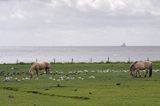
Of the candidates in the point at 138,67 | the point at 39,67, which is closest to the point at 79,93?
the point at 138,67

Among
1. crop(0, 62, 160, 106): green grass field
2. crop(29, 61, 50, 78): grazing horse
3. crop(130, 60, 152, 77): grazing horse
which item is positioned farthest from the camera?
crop(29, 61, 50, 78): grazing horse

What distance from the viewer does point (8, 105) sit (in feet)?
93.9

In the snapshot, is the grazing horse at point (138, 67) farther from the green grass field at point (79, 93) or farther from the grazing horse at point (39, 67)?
the grazing horse at point (39, 67)

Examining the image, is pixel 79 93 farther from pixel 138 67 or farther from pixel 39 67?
pixel 39 67

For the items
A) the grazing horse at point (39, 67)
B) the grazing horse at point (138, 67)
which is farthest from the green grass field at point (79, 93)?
the grazing horse at point (39, 67)

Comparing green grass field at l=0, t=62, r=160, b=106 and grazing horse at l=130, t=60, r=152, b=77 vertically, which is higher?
grazing horse at l=130, t=60, r=152, b=77

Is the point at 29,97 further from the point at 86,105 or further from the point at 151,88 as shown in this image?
the point at 151,88

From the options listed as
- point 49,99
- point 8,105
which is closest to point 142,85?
point 49,99

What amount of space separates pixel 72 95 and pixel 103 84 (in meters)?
9.45

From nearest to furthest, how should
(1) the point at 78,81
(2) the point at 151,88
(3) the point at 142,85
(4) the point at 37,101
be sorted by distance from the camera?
(4) the point at 37,101
(2) the point at 151,88
(3) the point at 142,85
(1) the point at 78,81

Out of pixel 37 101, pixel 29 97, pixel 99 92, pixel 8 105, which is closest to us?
pixel 8 105

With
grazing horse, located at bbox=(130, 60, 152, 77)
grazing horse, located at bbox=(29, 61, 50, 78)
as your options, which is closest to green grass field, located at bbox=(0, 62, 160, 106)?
grazing horse, located at bbox=(130, 60, 152, 77)

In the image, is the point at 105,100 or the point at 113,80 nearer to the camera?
the point at 105,100

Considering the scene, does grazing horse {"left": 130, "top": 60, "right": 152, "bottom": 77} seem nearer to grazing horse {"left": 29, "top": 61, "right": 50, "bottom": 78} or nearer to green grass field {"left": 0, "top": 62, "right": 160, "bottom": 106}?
green grass field {"left": 0, "top": 62, "right": 160, "bottom": 106}
